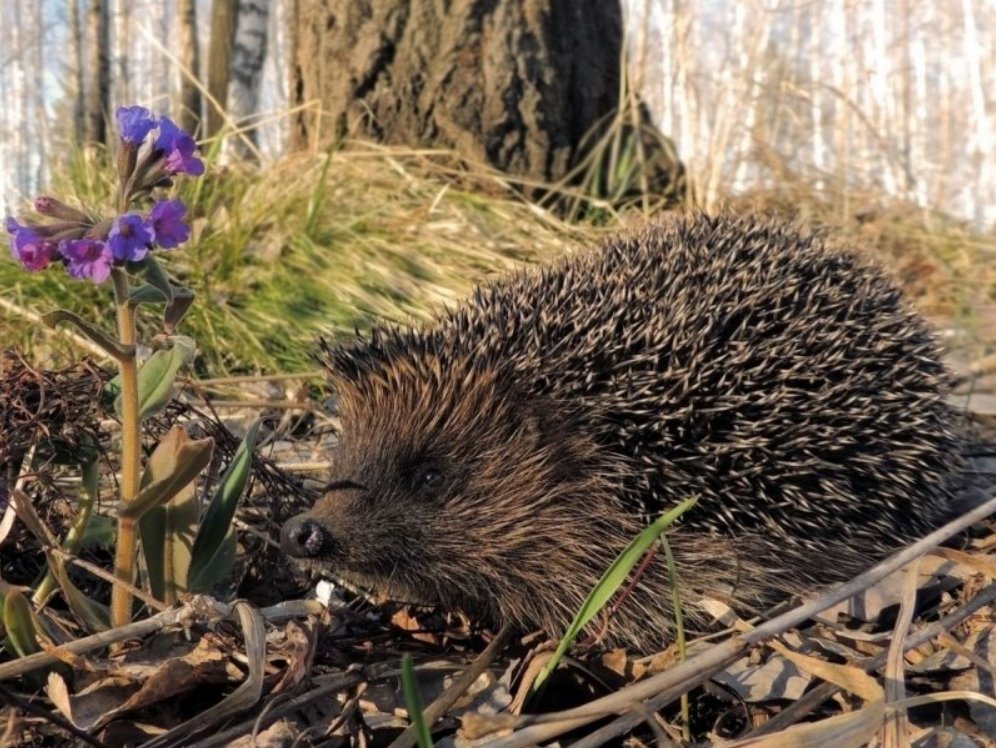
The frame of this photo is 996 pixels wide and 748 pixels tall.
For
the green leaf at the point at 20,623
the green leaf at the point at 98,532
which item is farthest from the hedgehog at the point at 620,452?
the green leaf at the point at 20,623

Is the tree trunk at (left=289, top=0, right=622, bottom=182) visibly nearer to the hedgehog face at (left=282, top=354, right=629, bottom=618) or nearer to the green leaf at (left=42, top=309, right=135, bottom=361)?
the hedgehog face at (left=282, top=354, right=629, bottom=618)

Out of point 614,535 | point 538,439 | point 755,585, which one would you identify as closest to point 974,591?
point 755,585

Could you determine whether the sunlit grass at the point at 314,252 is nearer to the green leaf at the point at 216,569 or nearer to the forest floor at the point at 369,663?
the forest floor at the point at 369,663

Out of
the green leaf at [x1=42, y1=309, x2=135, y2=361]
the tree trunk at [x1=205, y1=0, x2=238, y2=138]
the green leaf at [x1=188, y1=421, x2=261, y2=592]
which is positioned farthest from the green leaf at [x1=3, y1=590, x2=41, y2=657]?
the tree trunk at [x1=205, y1=0, x2=238, y2=138]

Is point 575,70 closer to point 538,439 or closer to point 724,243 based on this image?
point 724,243

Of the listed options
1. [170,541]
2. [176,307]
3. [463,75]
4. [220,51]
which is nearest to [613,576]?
[170,541]

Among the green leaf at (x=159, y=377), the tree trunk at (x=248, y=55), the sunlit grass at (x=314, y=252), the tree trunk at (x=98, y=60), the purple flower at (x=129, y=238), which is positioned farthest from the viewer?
the tree trunk at (x=98, y=60)
